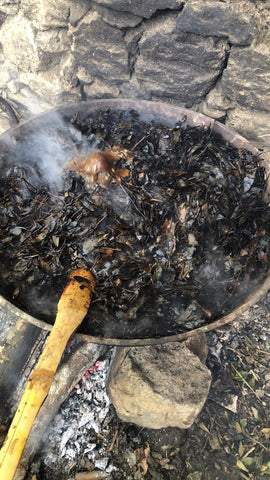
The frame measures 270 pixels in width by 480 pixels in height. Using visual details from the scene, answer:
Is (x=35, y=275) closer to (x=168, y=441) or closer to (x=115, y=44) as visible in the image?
(x=168, y=441)

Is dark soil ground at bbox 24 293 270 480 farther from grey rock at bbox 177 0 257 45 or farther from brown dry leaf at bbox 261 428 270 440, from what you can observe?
grey rock at bbox 177 0 257 45

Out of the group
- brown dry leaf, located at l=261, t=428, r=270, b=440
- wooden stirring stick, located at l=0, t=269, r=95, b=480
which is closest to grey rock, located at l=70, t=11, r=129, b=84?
wooden stirring stick, located at l=0, t=269, r=95, b=480

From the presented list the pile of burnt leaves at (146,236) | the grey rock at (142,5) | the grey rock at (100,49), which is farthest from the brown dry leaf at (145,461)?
the grey rock at (142,5)

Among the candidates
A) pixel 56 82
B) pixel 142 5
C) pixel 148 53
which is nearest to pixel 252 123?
pixel 148 53

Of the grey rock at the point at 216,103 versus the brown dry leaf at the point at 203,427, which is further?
the grey rock at the point at 216,103

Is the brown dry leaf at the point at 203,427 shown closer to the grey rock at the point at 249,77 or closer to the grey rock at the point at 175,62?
the grey rock at the point at 249,77

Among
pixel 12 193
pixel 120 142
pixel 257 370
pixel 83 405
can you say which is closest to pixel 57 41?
pixel 120 142

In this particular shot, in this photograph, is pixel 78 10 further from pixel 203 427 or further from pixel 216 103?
pixel 203 427
